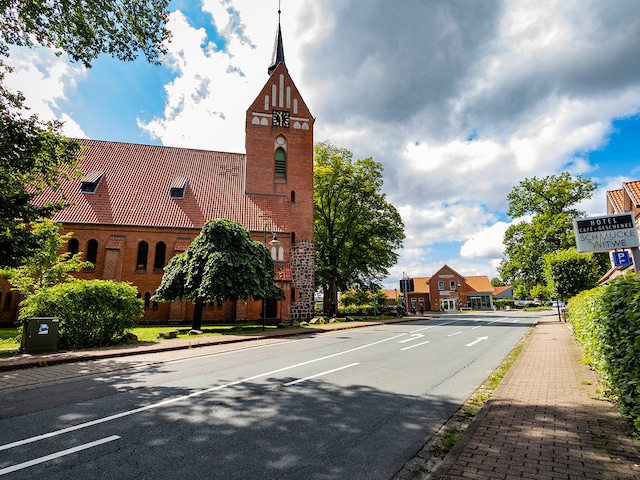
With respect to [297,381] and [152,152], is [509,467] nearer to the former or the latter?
[297,381]

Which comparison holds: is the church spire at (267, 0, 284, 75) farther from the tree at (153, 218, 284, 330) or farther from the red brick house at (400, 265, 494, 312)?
the red brick house at (400, 265, 494, 312)

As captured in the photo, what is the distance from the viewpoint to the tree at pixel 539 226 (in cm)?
3256

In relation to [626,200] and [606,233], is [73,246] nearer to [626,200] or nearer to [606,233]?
[606,233]

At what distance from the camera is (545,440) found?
12.7 feet

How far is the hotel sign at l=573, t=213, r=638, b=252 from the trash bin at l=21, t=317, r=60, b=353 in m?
15.1

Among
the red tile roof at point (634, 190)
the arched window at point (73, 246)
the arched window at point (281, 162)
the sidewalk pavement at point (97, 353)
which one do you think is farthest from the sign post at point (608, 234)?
the arched window at point (73, 246)

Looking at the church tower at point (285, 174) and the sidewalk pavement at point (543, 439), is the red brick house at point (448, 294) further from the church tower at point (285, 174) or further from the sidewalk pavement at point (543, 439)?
the sidewalk pavement at point (543, 439)

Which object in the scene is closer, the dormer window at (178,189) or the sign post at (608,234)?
the sign post at (608,234)

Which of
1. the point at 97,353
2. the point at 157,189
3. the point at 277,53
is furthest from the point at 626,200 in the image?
the point at 157,189

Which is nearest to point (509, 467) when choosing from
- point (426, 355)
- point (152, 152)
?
point (426, 355)

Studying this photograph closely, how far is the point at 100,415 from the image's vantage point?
5035 mm

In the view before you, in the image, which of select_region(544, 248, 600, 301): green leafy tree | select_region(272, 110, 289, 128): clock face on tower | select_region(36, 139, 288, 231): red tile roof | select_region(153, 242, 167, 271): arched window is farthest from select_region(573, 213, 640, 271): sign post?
select_region(272, 110, 289, 128): clock face on tower

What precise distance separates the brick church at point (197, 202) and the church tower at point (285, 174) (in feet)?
0.28

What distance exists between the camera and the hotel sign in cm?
811
